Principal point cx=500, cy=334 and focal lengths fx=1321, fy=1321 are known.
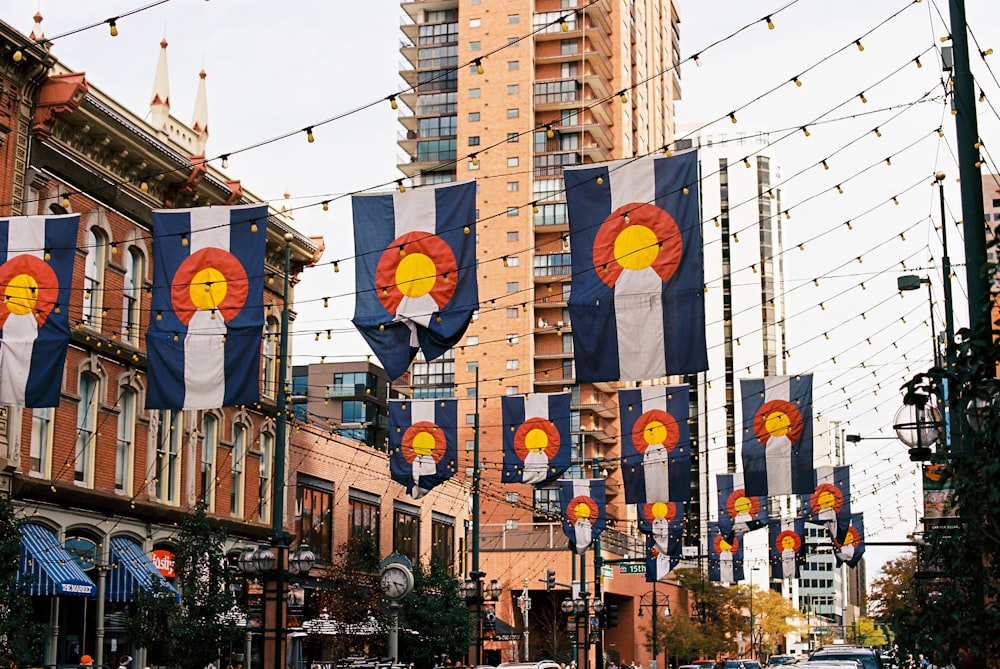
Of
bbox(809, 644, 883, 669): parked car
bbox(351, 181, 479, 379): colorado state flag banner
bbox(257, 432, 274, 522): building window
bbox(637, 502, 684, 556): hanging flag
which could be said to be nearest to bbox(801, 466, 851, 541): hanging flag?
bbox(637, 502, 684, 556): hanging flag

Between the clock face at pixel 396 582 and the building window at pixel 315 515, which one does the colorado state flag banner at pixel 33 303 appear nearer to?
the clock face at pixel 396 582

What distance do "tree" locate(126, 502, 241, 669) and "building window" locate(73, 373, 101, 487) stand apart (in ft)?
14.8

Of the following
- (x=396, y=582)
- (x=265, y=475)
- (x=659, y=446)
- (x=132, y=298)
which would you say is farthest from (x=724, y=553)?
(x=132, y=298)

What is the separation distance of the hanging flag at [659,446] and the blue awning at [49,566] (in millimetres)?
15040

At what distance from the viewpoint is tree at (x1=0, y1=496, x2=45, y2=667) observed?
25141mm

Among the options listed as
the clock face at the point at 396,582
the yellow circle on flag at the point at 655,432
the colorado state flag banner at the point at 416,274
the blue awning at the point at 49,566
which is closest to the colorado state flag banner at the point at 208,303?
the colorado state flag banner at the point at 416,274

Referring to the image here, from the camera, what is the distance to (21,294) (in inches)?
1002

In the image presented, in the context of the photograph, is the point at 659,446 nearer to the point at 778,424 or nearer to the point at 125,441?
the point at 778,424

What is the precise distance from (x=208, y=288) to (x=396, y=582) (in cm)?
1102

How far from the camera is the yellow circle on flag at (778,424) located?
36.2 meters

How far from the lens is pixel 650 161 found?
73.6 feet

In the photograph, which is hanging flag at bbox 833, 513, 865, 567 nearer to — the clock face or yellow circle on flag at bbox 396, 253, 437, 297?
the clock face

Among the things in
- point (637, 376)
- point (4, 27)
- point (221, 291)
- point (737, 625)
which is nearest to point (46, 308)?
point (221, 291)

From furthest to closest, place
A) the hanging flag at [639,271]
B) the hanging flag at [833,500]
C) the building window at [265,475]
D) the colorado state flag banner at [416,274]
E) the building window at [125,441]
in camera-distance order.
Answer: the hanging flag at [833,500] → the building window at [265,475] → the building window at [125,441] → the colorado state flag banner at [416,274] → the hanging flag at [639,271]
